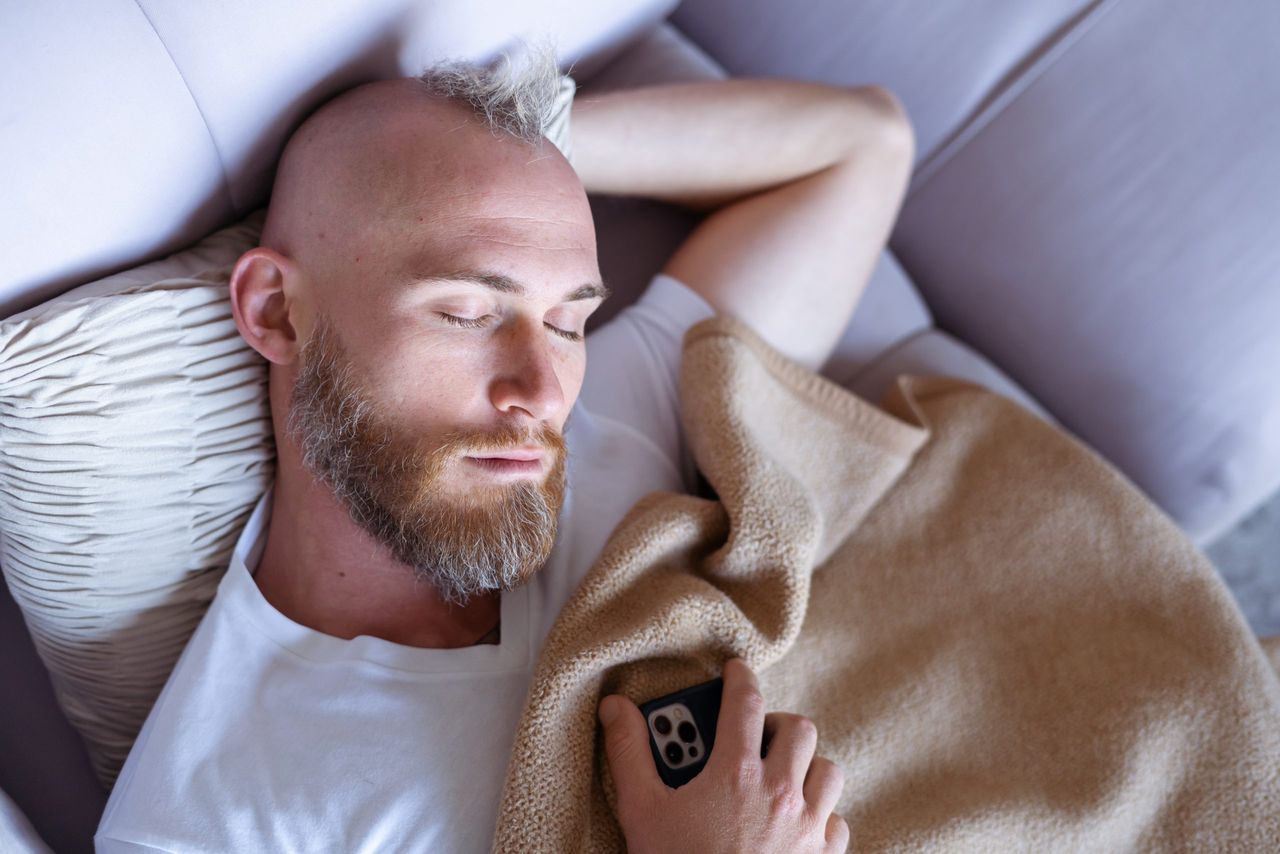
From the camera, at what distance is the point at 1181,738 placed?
0.98 m

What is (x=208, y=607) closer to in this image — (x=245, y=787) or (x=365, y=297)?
(x=245, y=787)

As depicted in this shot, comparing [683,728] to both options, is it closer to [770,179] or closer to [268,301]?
[268,301]

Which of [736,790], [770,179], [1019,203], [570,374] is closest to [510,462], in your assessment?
[570,374]

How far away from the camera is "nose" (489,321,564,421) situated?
2.85ft

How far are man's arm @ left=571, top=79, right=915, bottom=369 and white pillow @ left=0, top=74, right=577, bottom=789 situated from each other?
0.15 meters

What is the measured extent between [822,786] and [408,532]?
463mm

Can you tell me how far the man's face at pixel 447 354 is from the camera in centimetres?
88

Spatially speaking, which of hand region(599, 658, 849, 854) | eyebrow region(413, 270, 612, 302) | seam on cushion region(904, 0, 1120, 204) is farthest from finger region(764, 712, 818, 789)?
seam on cushion region(904, 0, 1120, 204)

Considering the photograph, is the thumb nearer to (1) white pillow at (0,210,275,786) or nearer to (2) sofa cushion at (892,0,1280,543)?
(1) white pillow at (0,210,275,786)

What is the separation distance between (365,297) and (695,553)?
45 centimetres

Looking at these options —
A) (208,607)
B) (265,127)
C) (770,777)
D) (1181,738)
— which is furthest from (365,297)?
(1181,738)

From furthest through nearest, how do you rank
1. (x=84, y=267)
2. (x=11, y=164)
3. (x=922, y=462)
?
(x=922, y=462) → (x=84, y=267) → (x=11, y=164)

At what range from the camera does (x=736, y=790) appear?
801 mm

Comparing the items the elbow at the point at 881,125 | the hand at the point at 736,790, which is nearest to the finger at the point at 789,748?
the hand at the point at 736,790
